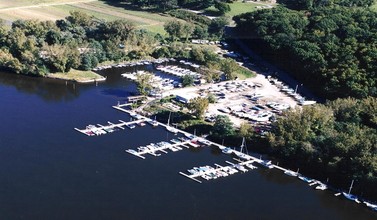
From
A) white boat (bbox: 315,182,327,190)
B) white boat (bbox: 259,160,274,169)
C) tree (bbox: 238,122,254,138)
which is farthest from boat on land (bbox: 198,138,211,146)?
white boat (bbox: 315,182,327,190)

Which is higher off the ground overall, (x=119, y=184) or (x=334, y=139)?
(x=334, y=139)

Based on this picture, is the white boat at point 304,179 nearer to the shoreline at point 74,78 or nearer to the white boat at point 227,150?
the white boat at point 227,150

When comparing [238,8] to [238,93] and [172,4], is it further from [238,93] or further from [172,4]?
[238,93]

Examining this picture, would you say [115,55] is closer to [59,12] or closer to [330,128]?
[59,12]

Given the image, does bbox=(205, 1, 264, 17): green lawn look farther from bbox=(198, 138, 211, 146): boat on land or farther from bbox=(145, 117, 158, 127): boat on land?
bbox=(198, 138, 211, 146): boat on land

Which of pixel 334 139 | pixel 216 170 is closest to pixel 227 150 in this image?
pixel 216 170

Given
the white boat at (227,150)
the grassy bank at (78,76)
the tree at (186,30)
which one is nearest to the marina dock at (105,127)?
the white boat at (227,150)
